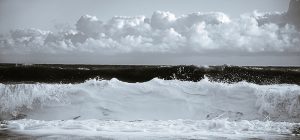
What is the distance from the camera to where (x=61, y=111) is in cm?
809

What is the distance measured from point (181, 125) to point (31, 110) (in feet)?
11.8

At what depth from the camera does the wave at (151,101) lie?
7.71 metres

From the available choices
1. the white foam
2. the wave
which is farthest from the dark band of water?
the white foam

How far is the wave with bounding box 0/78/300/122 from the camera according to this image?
771 cm

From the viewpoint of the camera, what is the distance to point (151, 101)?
27.7ft

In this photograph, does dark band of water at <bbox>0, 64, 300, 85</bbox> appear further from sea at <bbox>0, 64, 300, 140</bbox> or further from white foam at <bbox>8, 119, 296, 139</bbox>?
white foam at <bbox>8, 119, 296, 139</bbox>

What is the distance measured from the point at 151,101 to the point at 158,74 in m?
3.62

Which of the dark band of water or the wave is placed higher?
the dark band of water

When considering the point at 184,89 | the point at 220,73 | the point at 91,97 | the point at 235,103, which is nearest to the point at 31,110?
the point at 91,97

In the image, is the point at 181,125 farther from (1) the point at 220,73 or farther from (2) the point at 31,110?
(1) the point at 220,73

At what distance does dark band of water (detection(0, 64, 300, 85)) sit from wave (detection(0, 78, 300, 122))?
2.47 m

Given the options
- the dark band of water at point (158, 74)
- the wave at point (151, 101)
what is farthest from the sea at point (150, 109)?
the dark band of water at point (158, 74)

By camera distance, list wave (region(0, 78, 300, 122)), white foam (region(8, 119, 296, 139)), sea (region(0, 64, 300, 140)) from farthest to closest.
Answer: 1. wave (region(0, 78, 300, 122))
2. sea (region(0, 64, 300, 140))
3. white foam (region(8, 119, 296, 139))

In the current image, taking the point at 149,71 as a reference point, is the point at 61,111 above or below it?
below
